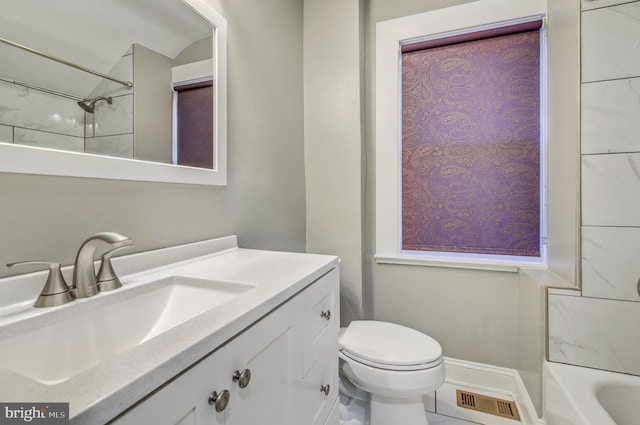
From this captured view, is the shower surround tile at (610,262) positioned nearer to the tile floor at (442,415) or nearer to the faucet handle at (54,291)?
the tile floor at (442,415)

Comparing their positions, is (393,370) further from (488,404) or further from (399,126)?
(399,126)

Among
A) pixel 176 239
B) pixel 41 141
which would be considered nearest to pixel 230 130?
pixel 176 239

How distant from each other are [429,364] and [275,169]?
1197 mm

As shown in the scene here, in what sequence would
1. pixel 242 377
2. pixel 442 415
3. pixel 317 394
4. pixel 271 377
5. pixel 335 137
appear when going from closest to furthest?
pixel 242 377 → pixel 271 377 → pixel 317 394 → pixel 442 415 → pixel 335 137

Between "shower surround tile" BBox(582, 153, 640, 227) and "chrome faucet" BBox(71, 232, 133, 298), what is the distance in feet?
5.35

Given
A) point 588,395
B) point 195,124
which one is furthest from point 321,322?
point 588,395

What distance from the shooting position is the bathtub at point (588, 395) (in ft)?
3.33

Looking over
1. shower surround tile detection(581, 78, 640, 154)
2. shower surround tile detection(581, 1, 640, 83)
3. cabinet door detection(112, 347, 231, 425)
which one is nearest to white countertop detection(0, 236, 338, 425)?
cabinet door detection(112, 347, 231, 425)

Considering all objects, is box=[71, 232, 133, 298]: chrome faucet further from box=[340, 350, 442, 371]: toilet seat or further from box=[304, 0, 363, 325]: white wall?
box=[304, 0, 363, 325]: white wall

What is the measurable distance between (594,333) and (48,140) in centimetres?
196

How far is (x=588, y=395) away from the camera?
1040 millimetres

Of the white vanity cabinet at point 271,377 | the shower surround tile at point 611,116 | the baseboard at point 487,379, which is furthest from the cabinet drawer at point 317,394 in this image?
the shower surround tile at point 611,116

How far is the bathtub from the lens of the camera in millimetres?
1014

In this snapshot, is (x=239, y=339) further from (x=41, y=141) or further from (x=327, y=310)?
(x=41, y=141)
